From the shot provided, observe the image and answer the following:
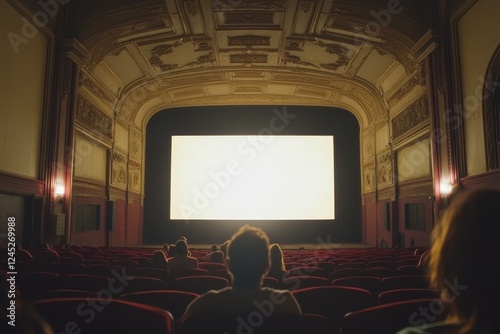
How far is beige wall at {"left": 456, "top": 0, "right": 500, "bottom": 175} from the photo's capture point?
26.1 ft

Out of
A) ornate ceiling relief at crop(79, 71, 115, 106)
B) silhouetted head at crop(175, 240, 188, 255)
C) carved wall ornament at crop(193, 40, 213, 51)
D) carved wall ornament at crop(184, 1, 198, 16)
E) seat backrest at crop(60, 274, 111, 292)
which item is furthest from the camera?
carved wall ornament at crop(193, 40, 213, 51)

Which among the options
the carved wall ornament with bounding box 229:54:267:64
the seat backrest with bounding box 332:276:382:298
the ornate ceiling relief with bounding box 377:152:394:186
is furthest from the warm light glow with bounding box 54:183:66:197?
the ornate ceiling relief with bounding box 377:152:394:186

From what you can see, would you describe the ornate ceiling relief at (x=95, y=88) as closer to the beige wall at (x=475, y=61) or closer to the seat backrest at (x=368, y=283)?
the beige wall at (x=475, y=61)

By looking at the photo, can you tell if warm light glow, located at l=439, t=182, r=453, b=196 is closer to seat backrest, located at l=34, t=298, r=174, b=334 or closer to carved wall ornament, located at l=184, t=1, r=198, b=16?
carved wall ornament, located at l=184, t=1, r=198, b=16

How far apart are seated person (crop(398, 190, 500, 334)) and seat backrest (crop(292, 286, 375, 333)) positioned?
5.50ft

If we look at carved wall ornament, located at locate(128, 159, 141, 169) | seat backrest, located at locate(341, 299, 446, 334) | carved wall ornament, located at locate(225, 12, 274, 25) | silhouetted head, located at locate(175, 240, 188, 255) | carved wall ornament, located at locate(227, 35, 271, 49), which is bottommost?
seat backrest, located at locate(341, 299, 446, 334)

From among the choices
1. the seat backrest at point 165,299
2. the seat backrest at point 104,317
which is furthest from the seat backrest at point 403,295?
the seat backrest at point 104,317

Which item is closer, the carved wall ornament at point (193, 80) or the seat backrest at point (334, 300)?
the seat backrest at point (334, 300)

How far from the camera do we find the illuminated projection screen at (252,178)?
1655 centimetres

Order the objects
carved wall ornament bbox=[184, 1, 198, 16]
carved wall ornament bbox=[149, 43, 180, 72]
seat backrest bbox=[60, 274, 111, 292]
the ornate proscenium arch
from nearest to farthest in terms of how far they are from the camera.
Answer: seat backrest bbox=[60, 274, 111, 292] < the ornate proscenium arch < carved wall ornament bbox=[184, 1, 198, 16] < carved wall ornament bbox=[149, 43, 180, 72]

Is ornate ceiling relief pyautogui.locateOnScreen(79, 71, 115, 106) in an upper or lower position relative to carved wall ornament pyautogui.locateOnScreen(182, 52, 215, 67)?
lower

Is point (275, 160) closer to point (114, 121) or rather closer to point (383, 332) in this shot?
point (114, 121)

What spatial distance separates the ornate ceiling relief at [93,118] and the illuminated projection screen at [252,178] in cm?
352

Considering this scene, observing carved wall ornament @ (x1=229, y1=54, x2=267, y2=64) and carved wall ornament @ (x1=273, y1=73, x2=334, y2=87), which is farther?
carved wall ornament @ (x1=273, y1=73, x2=334, y2=87)
